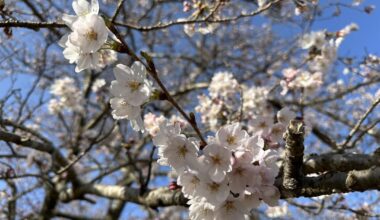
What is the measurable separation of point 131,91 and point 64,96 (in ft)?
16.4

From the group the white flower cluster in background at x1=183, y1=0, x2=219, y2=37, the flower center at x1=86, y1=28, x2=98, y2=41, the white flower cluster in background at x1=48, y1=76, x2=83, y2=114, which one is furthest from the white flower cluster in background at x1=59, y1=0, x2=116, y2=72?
the white flower cluster in background at x1=48, y1=76, x2=83, y2=114

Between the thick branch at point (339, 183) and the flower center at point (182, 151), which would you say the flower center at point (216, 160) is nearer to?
the flower center at point (182, 151)

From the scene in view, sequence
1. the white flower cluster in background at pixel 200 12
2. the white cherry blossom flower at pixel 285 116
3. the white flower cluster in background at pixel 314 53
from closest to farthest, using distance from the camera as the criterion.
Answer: the white cherry blossom flower at pixel 285 116, the white flower cluster in background at pixel 200 12, the white flower cluster in background at pixel 314 53

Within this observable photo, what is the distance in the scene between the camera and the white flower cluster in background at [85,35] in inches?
57.7

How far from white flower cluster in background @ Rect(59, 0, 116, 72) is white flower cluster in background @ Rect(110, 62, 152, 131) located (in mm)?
128

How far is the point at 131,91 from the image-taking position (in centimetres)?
160

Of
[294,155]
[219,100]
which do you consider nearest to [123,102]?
[294,155]

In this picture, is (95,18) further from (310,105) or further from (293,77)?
(310,105)

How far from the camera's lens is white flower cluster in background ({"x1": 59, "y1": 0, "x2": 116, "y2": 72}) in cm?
147

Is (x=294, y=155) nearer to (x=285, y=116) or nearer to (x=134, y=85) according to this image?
(x=134, y=85)

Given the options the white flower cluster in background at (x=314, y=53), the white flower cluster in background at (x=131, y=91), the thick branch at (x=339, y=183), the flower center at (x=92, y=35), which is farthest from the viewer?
the white flower cluster in background at (x=314, y=53)

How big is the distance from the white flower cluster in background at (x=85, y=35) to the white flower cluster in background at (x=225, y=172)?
1.51 ft

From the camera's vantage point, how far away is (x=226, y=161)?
141 centimetres

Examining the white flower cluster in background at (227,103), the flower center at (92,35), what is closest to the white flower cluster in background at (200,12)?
A: the white flower cluster in background at (227,103)
